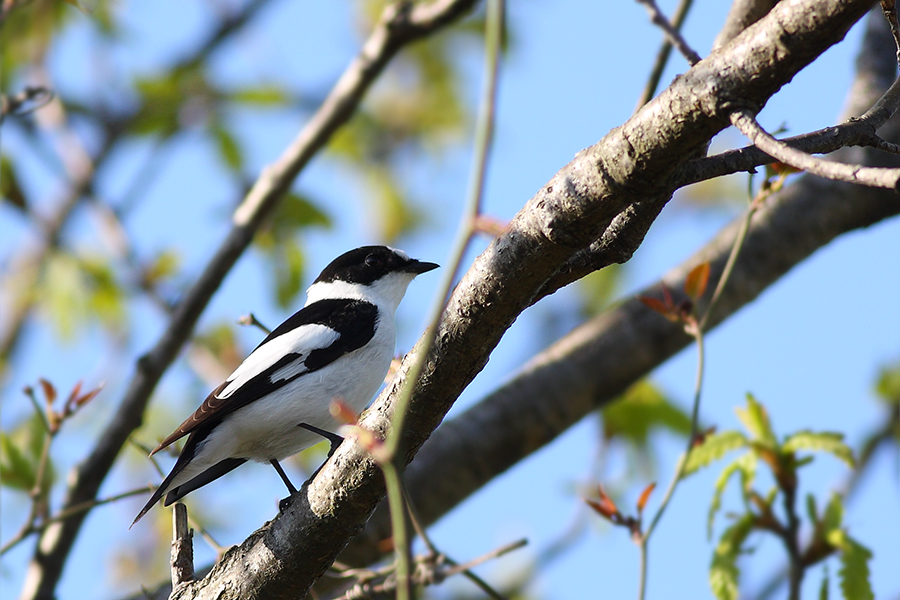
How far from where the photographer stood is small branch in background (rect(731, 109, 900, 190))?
1.71 meters

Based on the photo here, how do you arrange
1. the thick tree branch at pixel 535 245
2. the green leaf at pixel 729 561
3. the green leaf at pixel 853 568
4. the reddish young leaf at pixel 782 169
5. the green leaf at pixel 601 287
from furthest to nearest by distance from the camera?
the green leaf at pixel 601 287
the green leaf at pixel 729 561
the green leaf at pixel 853 568
the reddish young leaf at pixel 782 169
the thick tree branch at pixel 535 245

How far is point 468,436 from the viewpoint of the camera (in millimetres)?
5453

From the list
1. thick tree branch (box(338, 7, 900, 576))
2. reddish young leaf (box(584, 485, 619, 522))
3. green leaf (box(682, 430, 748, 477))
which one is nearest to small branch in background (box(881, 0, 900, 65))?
reddish young leaf (box(584, 485, 619, 522))

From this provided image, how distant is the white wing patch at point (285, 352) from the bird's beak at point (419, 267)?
1150mm

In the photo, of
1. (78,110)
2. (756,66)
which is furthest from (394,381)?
(78,110)

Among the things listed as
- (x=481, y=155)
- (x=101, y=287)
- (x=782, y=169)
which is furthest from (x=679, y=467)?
(x=101, y=287)

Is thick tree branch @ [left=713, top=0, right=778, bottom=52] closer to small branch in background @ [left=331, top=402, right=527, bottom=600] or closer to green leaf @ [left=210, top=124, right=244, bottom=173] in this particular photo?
small branch in background @ [left=331, top=402, right=527, bottom=600]

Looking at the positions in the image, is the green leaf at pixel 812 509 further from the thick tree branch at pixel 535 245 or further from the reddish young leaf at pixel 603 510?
the thick tree branch at pixel 535 245

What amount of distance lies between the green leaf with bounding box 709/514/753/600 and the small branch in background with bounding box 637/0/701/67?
2096mm

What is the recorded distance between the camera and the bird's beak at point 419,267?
588 centimetres

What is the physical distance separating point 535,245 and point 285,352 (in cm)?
245

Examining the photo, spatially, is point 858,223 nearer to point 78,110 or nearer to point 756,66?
point 756,66

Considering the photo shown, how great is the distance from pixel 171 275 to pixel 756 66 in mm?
5014

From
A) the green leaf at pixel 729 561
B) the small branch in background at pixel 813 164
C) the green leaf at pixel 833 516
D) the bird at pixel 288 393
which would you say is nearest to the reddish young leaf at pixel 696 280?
the green leaf at pixel 729 561
